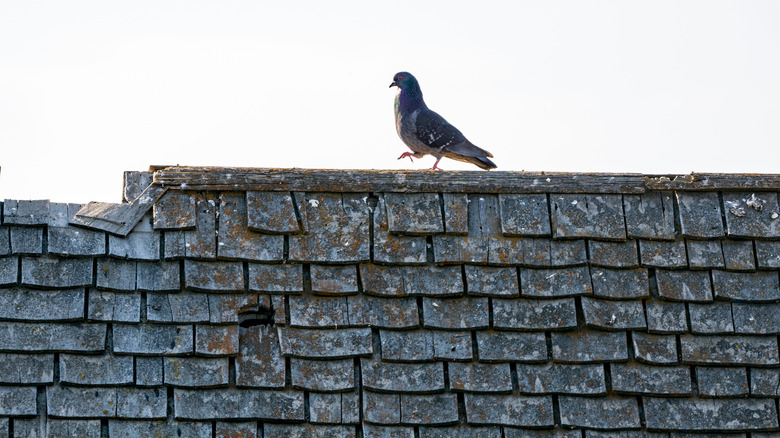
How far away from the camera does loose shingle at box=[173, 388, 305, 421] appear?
10.5ft

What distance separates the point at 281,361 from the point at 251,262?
39cm

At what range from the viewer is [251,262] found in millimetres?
3424

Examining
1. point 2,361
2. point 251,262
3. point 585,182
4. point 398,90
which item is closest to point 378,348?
point 251,262

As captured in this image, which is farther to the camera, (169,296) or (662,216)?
(662,216)

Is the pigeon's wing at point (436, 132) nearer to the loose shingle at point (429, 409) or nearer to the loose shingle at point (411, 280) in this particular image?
the loose shingle at point (411, 280)

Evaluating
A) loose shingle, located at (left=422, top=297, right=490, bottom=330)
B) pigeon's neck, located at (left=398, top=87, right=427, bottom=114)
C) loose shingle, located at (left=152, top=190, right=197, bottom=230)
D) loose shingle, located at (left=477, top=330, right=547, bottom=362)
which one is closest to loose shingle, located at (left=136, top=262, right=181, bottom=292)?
loose shingle, located at (left=152, top=190, right=197, bottom=230)

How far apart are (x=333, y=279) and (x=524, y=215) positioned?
0.79 metres

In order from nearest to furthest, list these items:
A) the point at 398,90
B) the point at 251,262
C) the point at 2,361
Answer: the point at 2,361 < the point at 251,262 < the point at 398,90

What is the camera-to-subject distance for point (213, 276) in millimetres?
3383

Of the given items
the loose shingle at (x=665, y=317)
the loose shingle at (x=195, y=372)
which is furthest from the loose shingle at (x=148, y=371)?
the loose shingle at (x=665, y=317)

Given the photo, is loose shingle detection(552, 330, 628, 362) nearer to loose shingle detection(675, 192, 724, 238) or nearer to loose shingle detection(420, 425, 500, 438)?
loose shingle detection(420, 425, 500, 438)

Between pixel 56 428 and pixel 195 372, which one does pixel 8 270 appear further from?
pixel 195 372

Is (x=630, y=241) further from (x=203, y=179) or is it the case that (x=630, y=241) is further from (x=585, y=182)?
(x=203, y=179)

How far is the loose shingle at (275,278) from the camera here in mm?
3385
